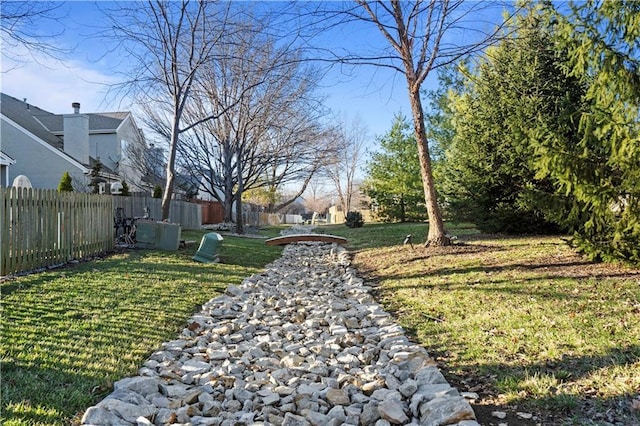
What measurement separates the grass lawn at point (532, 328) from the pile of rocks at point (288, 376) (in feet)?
1.00

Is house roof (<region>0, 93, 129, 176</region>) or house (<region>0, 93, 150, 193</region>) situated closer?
house (<region>0, 93, 150, 193</region>)

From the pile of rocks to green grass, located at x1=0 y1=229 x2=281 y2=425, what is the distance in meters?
0.21

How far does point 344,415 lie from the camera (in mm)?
2484

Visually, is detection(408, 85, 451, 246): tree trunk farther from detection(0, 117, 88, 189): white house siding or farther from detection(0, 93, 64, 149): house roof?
detection(0, 93, 64, 149): house roof

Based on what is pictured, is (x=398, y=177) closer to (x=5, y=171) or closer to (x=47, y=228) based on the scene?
(x=5, y=171)

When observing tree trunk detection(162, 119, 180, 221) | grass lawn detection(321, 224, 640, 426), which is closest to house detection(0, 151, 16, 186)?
tree trunk detection(162, 119, 180, 221)

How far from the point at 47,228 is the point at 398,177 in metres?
18.1

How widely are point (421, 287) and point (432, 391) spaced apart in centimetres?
319

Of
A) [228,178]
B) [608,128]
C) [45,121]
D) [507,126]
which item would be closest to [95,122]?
[45,121]

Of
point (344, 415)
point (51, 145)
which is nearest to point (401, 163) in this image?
point (51, 145)

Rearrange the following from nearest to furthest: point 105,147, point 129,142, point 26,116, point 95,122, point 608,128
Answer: point 608,128, point 26,116, point 105,147, point 95,122, point 129,142

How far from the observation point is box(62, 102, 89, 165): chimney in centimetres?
1994

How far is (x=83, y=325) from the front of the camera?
12.4 ft

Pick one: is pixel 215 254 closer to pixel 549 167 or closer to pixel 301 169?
pixel 549 167
